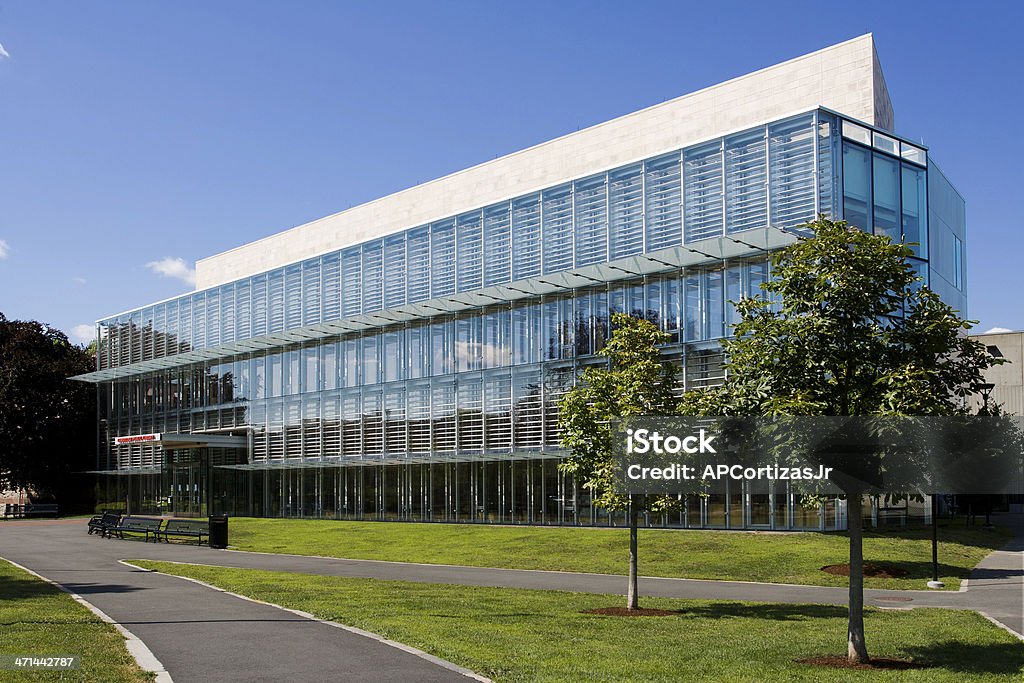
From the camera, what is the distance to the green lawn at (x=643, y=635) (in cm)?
1263

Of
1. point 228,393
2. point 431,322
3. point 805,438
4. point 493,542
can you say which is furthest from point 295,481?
point 805,438

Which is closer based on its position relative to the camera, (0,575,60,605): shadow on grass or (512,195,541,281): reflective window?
(0,575,60,605): shadow on grass

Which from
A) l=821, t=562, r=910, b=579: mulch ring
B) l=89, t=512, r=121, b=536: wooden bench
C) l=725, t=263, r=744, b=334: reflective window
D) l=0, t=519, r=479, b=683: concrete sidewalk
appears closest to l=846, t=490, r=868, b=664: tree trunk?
l=0, t=519, r=479, b=683: concrete sidewalk

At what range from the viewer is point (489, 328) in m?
45.9

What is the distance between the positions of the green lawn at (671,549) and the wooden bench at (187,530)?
1.43 meters

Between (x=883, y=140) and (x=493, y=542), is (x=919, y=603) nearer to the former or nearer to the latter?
(x=493, y=542)

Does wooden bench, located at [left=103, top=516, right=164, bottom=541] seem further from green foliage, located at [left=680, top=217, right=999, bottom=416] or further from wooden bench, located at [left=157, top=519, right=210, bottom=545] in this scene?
green foliage, located at [left=680, top=217, right=999, bottom=416]

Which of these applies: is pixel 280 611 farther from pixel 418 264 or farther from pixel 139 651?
pixel 418 264

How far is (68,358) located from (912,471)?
7292 cm

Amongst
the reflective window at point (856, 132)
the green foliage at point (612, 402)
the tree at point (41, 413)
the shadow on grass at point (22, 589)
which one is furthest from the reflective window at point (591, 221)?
the tree at point (41, 413)

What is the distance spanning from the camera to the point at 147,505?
6812 cm

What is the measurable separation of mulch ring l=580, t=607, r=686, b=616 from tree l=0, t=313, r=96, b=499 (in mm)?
60144

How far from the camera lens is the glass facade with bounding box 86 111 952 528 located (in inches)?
1419

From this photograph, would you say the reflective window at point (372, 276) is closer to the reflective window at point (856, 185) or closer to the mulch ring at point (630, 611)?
the reflective window at point (856, 185)
